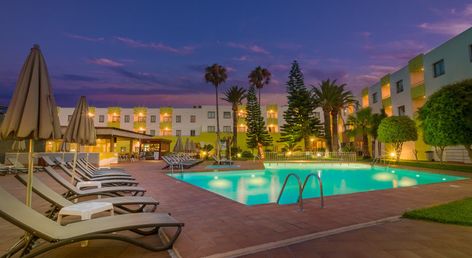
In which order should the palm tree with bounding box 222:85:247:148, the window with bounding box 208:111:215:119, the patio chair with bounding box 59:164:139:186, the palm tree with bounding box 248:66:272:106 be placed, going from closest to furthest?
1. the patio chair with bounding box 59:164:139:186
2. the palm tree with bounding box 222:85:247:148
3. the palm tree with bounding box 248:66:272:106
4. the window with bounding box 208:111:215:119

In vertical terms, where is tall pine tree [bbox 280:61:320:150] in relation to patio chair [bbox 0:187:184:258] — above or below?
above

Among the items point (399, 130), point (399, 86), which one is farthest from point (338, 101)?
point (399, 130)

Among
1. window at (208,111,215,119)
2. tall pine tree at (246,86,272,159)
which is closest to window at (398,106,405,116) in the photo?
tall pine tree at (246,86,272,159)

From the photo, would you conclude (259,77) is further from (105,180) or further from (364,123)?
(105,180)

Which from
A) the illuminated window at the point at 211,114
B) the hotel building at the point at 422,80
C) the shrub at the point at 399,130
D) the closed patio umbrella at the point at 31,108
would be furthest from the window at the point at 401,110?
the closed patio umbrella at the point at 31,108

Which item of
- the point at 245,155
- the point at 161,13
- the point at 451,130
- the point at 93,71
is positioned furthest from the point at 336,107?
the point at 93,71

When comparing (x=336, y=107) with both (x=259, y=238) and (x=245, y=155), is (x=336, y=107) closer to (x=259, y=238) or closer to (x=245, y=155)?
(x=245, y=155)

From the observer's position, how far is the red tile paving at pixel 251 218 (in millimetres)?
3123

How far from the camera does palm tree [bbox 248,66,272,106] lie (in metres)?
38.2

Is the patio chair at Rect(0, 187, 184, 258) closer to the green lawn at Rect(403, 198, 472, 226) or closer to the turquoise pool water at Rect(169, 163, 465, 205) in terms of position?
the green lawn at Rect(403, 198, 472, 226)

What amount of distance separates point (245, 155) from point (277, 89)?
26.8 m

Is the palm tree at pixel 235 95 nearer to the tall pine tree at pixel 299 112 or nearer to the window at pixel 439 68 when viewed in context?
the tall pine tree at pixel 299 112

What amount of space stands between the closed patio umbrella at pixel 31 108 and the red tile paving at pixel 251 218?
1.51m

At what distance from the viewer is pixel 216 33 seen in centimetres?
5159
